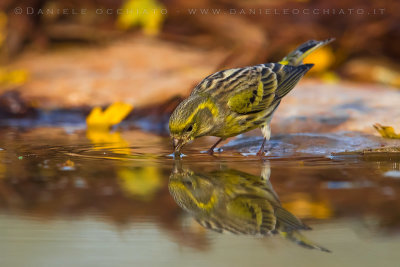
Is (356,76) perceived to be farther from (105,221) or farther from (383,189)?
(105,221)

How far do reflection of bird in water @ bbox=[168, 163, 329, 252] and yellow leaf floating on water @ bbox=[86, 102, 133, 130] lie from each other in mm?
2356

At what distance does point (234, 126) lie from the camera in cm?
488

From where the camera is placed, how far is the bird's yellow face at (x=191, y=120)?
4328 mm

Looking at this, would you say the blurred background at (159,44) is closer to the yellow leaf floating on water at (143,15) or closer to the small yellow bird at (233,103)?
the yellow leaf floating on water at (143,15)

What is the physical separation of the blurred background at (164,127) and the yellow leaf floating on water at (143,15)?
17mm

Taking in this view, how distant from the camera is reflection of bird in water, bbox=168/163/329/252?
248cm

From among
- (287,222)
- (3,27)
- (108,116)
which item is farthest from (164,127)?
(287,222)

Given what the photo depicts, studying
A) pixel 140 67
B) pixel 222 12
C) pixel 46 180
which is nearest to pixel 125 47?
pixel 140 67

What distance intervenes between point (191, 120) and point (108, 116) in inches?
70.4

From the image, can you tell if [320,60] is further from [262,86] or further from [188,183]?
[188,183]

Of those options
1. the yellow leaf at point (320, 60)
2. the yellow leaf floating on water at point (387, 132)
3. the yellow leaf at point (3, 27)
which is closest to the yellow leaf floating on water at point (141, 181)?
the yellow leaf floating on water at point (387, 132)

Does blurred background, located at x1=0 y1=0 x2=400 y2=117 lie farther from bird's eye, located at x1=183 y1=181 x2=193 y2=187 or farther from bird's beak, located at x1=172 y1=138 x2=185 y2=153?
bird's eye, located at x1=183 y1=181 x2=193 y2=187

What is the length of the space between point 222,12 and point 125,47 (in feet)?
4.06

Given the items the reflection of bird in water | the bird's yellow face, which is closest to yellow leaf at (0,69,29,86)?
the bird's yellow face
